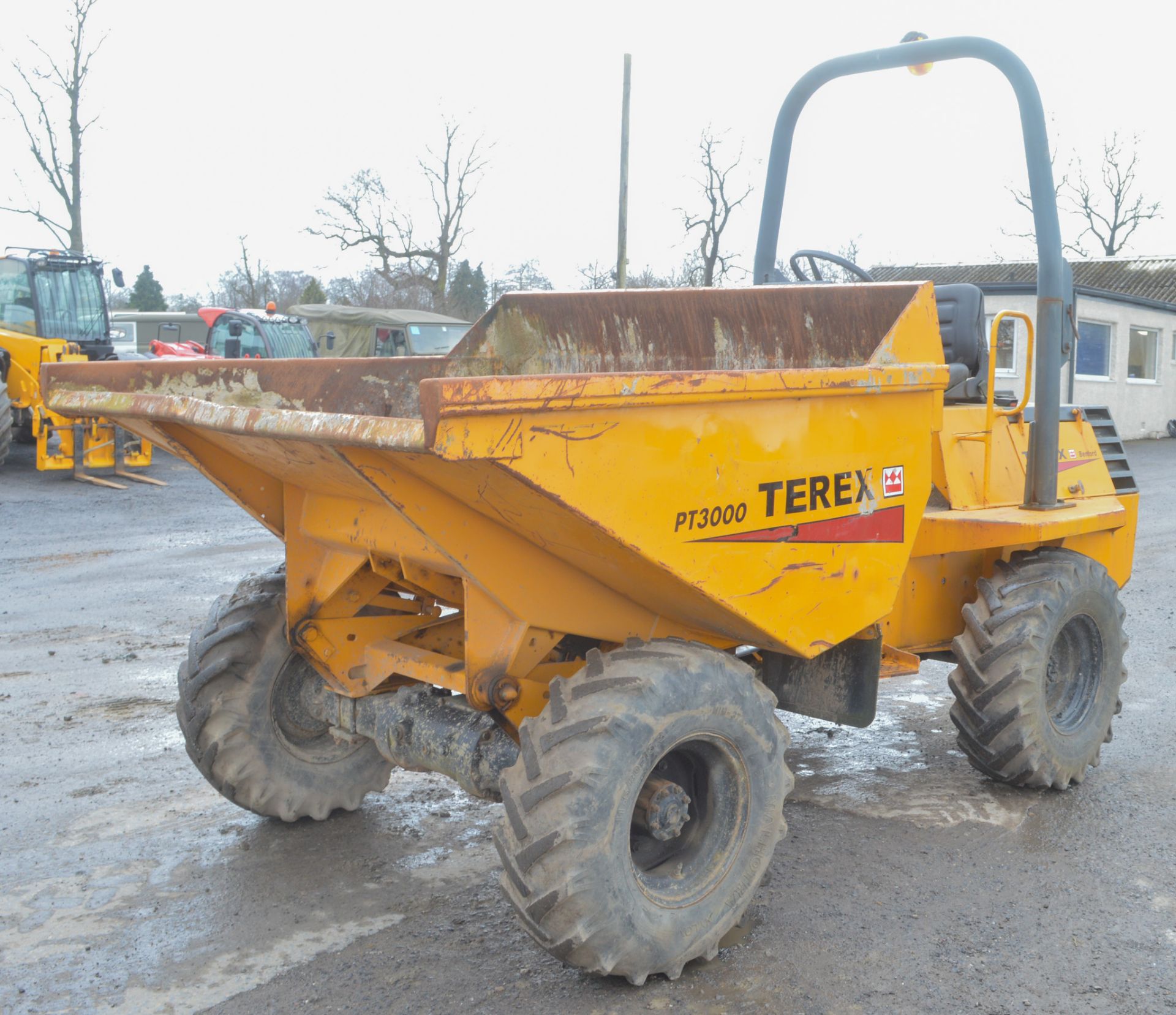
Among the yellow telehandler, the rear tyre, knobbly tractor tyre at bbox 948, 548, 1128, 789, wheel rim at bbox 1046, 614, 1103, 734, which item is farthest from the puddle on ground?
the rear tyre

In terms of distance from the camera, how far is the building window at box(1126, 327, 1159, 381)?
26750 millimetres

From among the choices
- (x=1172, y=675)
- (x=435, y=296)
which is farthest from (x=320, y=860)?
(x=435, y=296)

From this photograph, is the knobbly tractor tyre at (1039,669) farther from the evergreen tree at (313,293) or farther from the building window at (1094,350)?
the evergreen tree at (313,293)

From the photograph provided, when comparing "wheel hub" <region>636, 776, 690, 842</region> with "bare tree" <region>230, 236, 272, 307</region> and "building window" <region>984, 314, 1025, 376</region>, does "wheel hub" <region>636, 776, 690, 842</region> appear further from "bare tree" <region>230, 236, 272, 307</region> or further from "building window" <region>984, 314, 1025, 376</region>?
"bare tree" <region>230, 236, 272, 307</region>

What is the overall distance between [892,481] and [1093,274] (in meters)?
35.7

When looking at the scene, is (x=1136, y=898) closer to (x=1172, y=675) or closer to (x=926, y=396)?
(x=926, y=396)

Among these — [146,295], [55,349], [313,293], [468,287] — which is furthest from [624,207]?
[146,295]

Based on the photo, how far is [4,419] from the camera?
13594 millimetres

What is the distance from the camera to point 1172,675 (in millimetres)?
6270

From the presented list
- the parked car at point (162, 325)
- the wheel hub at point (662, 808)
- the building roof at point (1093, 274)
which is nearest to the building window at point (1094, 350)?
the building roof at point (1093, 274)

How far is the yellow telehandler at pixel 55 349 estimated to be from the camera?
46.4 ft

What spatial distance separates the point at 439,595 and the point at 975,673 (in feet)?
6.37

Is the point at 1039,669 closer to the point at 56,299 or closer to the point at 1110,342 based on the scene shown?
the point at 56,299

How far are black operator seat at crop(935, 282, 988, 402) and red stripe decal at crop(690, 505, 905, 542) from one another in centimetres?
126
